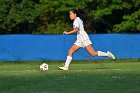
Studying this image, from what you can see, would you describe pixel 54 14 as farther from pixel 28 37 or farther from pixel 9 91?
pixel 9 91

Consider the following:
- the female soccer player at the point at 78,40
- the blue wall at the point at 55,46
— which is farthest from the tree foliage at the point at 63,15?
the female soccer player at the point at 78,40

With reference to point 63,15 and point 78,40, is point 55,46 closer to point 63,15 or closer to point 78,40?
point 63,15

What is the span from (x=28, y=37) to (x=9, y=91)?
16001 mm

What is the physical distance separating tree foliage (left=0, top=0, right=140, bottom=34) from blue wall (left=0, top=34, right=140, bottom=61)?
5925 mm

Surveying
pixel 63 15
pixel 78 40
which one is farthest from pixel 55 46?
pixel 78 40

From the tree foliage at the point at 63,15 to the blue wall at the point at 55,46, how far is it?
593 cm

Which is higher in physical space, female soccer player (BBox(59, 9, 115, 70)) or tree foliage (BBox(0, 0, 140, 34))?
tree foliage (BBox(0, 0, 140, 34))

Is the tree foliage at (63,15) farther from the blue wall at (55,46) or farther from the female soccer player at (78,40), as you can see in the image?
the female soccer player at (78,40)

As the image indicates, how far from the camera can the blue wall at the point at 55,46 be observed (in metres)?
25.2

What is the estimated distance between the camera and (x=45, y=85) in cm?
1075

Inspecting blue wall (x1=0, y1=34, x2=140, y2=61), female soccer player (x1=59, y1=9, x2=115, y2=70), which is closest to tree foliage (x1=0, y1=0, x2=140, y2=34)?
blue wall (x1=0, y1=34, x2=140, y2=61)

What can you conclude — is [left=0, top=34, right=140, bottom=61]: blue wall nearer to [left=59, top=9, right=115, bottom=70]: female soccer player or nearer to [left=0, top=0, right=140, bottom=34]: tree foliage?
[left=0, top=0, right=140, bottom=34]: tree foliage

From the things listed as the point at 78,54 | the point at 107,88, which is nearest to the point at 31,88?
the point at 107,88

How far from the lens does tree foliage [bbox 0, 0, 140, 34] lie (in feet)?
106
